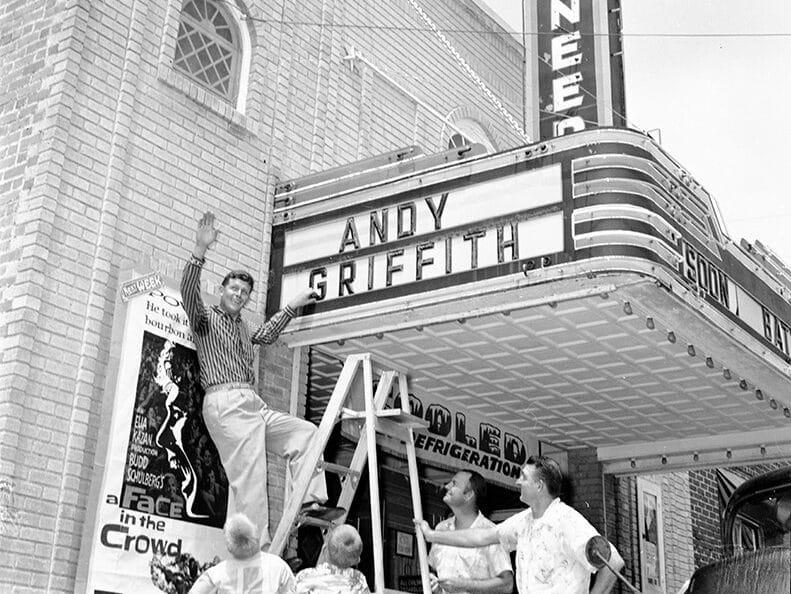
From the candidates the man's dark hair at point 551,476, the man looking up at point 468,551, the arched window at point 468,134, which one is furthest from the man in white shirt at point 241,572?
the arched window at point 468,134

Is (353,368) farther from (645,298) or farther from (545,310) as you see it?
(645,298)

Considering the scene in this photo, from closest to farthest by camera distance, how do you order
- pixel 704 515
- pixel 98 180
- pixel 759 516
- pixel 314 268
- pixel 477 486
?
pixel 759 516 < pixel 477 486 < pixel 98 180 < pixel 314 268 < pixel 704 515

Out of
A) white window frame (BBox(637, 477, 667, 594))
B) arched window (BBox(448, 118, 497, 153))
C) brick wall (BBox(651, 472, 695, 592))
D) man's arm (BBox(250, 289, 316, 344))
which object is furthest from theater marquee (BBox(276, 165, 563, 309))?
brick wall (BBox(651, 472, 695, 592))

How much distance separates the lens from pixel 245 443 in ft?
22.6

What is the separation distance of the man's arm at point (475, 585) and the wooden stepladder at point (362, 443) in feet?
3.25

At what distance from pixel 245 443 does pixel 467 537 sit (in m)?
2.00

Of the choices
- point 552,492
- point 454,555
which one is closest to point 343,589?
point 454,555

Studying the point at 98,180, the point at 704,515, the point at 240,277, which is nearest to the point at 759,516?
the point at 240,277

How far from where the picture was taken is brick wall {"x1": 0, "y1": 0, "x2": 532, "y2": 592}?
20.5 feet

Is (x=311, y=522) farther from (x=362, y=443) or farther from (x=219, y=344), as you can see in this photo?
(x=219, y=344)

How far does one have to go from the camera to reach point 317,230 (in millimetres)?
7949

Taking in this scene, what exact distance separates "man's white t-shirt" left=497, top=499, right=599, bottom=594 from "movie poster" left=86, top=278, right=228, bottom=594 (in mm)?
2684

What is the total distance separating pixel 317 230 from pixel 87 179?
1881 mm

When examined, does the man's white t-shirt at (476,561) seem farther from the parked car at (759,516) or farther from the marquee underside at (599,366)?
the marquee underside at (599,366)
